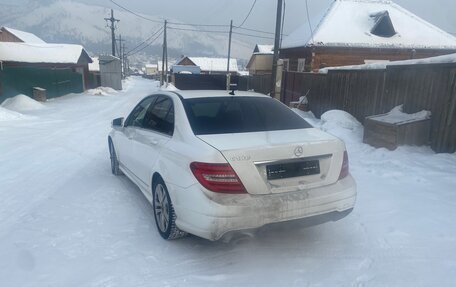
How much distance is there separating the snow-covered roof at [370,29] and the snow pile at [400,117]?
17384 millimetres

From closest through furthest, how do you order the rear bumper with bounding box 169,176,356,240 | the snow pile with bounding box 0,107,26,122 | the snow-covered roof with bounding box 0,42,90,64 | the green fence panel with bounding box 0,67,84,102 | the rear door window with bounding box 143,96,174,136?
the rear bumper with bounding box 169,176,356,240, the rear door window with bounding box 143,96,174,136, the snow pile with bounding box 0,107,26,122, the green fence panel with bounding box 0,67,84,102, the snow-covered roof with bounding box 0,42,90,64

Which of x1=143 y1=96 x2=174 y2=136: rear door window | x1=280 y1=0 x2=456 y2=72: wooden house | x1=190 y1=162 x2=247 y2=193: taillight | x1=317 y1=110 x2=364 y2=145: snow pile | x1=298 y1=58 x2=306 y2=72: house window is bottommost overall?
x1=317 y1=110 x2=364 y2=145: snow pile

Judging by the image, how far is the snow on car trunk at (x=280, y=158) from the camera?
300 centimetres

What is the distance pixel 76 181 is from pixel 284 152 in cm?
390

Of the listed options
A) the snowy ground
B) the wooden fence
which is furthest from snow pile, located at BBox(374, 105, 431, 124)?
the snowy ground

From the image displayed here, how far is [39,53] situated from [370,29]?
2607 centimetres

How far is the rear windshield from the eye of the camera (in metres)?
3.52

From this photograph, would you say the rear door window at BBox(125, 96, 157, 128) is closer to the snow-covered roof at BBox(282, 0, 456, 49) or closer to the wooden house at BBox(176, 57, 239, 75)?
the snow-covered roof at BBox(282, 0, 456, 49)

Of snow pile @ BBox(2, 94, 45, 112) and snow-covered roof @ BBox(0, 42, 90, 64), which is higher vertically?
snow-covered roof @ BBox(0, 42, 90, 64)

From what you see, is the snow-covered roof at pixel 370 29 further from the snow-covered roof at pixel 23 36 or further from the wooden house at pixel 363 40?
the snow-covered roof at pixel 23 36

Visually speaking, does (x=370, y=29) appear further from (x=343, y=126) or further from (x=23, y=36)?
(x=23, y=36)

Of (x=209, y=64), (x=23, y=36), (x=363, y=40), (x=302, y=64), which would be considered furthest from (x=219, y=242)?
(x=209, y=64)

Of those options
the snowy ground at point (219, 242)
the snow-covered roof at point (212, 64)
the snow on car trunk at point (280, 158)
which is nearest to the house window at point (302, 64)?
the snowy ground at point (219, 242)

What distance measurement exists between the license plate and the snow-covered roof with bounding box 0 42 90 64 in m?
26.8
